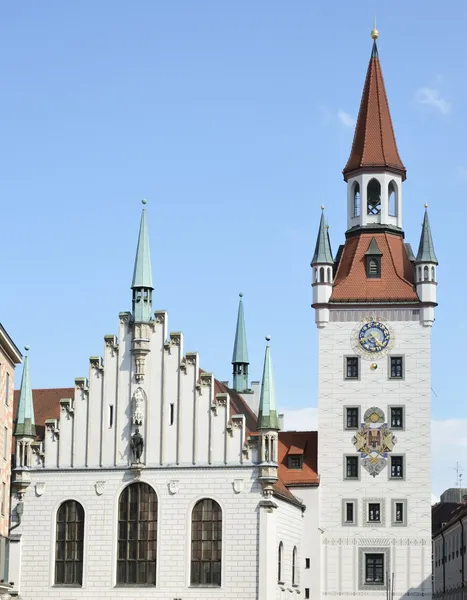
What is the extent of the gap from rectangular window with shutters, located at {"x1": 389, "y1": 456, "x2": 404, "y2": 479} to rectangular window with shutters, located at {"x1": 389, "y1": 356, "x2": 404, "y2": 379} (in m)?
5.02

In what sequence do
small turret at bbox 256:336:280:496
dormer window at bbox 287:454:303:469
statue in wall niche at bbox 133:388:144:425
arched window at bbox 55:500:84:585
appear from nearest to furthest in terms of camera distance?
small turret at bbox 256:336:280:496 → statue in wall niche at bbox 133:388:144:425 → arched window at bbox 55:500:84:585 → dormer window at bbox 287:454:303:469

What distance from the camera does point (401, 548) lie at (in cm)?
8356

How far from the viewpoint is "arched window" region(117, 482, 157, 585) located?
7612 cm

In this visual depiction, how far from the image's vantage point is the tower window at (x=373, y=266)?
3460 inches

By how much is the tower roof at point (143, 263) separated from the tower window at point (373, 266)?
15730 millimetres

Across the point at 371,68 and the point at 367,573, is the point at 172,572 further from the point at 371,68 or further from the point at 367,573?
the point at 371,68

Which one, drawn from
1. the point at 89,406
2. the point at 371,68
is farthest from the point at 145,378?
the point at 371,68

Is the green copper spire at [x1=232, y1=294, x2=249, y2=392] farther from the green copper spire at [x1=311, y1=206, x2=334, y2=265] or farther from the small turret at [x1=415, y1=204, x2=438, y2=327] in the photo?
the small turret at [x1=415, y1=204, x2=438, y2=327]

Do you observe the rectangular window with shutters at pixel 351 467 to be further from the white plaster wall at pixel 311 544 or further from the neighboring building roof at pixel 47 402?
the neighboring building roof at pixel 47 402

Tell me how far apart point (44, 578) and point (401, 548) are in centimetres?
2159

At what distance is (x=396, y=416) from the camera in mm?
85125

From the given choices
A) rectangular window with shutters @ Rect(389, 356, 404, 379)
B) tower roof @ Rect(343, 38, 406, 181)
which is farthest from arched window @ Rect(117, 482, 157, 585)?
tower roof @ Rect(343, 38, 406, 181)

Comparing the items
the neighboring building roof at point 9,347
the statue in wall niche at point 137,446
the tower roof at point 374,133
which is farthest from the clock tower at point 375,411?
the neighboring building roof at point 9,347

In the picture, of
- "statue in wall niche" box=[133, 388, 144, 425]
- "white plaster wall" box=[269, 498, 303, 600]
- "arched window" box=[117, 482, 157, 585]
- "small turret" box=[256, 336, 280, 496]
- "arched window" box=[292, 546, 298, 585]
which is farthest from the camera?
"arched window" box=[292, 546, 298, 585]
